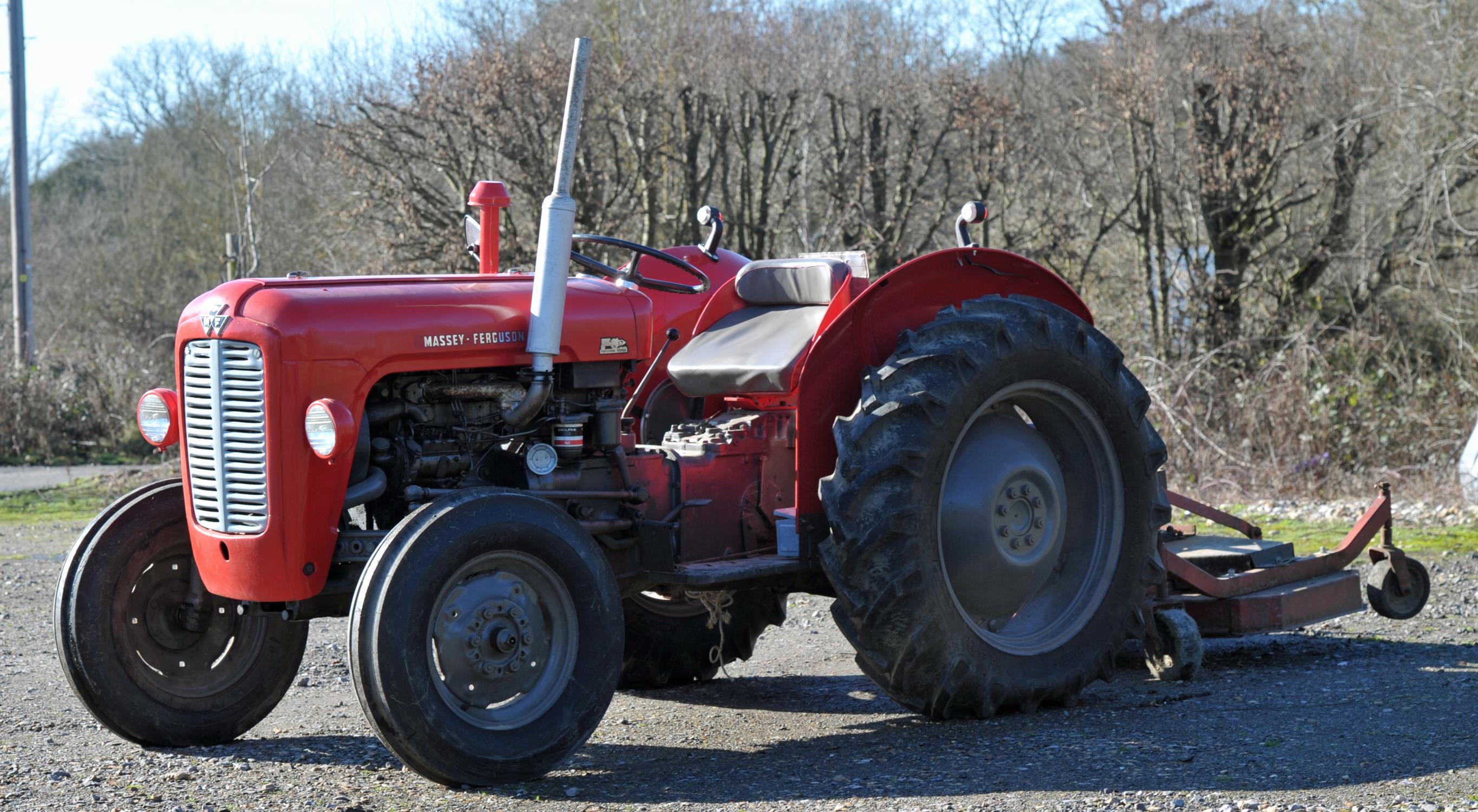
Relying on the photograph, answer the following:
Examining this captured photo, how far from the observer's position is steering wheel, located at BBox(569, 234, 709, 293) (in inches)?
201

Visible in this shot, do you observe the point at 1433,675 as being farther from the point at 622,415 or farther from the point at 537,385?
the point at 537,385

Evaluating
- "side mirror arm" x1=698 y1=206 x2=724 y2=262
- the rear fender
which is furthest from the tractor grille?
"side mirror arm" x1=698 y1=206 x2=724 y2=262

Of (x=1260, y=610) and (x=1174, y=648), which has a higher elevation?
(x=1260, y=610)

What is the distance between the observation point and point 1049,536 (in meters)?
5.09

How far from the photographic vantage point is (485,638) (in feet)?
13.1

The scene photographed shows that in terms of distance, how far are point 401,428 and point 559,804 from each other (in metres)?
1.21

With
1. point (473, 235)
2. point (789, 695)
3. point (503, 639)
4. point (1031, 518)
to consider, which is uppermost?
point (473, 235)

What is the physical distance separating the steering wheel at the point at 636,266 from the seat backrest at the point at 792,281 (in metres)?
0.17

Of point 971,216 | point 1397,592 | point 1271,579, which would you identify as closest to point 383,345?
point 971,216

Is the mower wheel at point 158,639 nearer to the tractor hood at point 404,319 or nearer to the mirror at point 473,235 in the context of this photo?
the tractor hood at point 404,319

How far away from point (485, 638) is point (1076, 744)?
1774 mm

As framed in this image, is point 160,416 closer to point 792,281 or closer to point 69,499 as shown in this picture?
point 792,281

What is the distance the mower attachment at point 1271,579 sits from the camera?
18.0ft

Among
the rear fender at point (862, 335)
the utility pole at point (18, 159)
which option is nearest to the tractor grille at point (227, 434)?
the rear fender at point (862, 335)
